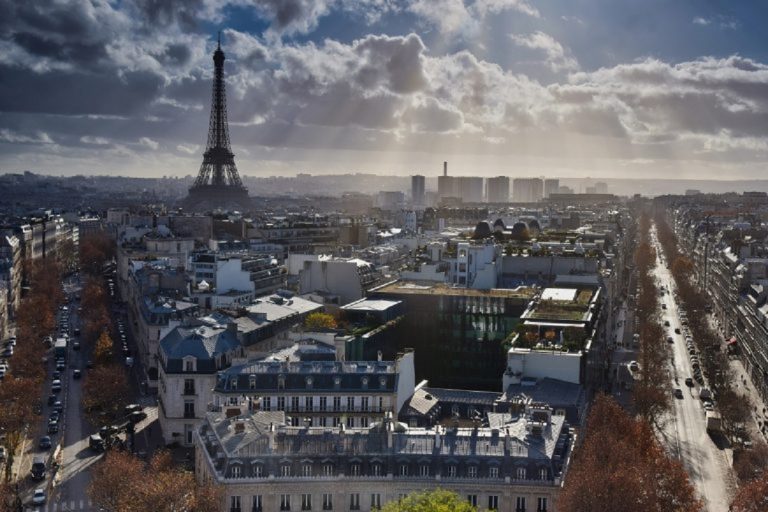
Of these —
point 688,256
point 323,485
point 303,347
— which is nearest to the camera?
point 323,485

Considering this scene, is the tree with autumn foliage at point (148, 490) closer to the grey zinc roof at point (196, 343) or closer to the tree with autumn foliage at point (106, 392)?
the grey zinc roof at point (196, 343)

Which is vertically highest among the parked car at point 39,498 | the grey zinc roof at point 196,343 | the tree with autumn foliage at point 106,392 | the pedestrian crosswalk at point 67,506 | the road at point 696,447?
the grey zinc roof at point 196,343

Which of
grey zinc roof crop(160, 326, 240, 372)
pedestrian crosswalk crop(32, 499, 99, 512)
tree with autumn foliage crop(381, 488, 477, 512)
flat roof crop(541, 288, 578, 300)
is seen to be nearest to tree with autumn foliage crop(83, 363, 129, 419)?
grey zinc roof crop(160, 326, 240, 372)

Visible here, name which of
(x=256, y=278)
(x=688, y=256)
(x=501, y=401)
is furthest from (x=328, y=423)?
(x=688, y=256)

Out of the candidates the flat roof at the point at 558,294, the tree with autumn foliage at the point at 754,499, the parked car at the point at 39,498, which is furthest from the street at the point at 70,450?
the tree with autumn foliage at the point at 754,499

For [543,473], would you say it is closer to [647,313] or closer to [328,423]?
[328,423]

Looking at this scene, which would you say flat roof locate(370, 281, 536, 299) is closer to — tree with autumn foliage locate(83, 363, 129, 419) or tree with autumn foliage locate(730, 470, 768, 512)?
tree with autumn foliage locate(83, 363, 129, 419)

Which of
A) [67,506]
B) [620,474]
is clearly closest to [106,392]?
[67,506]
